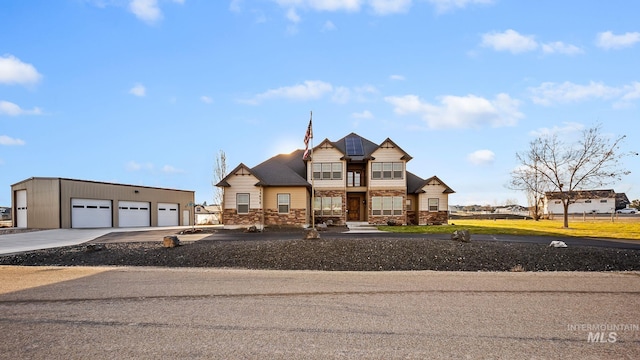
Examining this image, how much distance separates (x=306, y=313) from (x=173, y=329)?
1.91 metres

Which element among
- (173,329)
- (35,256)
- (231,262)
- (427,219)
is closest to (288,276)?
(231,262)

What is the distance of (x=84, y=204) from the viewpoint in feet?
96.4

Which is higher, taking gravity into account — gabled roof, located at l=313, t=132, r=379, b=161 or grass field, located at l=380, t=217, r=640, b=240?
gabled roof, located at l=313, t=132, r=379, b=161

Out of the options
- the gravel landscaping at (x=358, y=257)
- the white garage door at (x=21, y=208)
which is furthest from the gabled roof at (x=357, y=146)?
the white garage door at (x=21, y=208)

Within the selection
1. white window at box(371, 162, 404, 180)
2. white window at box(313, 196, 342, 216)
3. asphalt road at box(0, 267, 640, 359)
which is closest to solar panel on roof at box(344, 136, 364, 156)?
white window at box(371, 162, 404, 180)

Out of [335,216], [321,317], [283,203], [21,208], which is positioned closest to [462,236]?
[321,317]

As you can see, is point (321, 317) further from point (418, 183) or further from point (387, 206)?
point (418, 183)

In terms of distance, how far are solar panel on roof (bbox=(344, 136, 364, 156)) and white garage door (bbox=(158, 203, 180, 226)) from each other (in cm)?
1974

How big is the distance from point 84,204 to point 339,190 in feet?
68.6

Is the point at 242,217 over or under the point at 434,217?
over

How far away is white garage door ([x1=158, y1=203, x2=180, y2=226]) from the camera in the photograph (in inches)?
1439

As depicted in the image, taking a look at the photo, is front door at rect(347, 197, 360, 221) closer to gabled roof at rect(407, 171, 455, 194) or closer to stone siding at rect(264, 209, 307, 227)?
gabled roof at rect(407, 171, 455, 194)

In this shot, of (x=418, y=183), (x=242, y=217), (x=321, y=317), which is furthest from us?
(x=418, y=183)

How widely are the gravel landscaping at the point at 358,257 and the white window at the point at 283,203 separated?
1479cm
